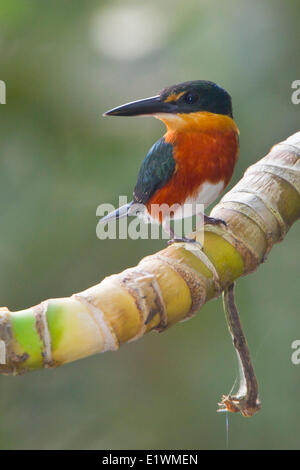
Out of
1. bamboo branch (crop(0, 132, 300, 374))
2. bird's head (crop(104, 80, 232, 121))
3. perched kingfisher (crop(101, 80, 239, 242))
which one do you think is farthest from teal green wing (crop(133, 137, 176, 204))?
bamboo branch (crop(0, 132, 300, 374))

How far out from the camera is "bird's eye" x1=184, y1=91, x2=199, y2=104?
1165mm

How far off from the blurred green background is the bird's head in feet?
2.79

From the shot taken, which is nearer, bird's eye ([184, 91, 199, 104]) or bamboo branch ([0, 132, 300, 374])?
bamboo branch ([0, 132, 300, 374])

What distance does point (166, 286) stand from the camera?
0.83 metres

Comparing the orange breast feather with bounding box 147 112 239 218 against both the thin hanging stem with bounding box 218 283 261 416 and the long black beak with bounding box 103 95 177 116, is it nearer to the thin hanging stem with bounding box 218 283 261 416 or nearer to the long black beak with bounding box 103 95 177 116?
the long black beak with bounding box 103 95 177 116

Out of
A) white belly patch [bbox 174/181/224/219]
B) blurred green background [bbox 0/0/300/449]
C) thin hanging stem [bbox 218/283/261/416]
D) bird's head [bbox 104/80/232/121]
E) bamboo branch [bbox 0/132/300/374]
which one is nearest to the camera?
bamboo branch [bbox 0/132/300/374]

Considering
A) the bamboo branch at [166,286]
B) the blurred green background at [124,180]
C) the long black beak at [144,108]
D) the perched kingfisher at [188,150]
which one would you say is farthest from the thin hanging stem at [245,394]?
the blurred green background at [124,180]

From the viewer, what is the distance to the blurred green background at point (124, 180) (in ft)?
6.82

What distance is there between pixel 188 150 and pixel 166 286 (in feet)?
1.67

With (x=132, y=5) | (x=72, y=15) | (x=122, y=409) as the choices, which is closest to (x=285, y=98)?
(x=132, y=5)

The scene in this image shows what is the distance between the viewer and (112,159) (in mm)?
2070

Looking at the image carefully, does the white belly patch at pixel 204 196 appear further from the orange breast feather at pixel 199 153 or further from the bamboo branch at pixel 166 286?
the bamboo branch at pixel 166 286

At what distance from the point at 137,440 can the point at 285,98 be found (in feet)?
4.02

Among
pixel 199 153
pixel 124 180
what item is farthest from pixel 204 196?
pixel 124 180
